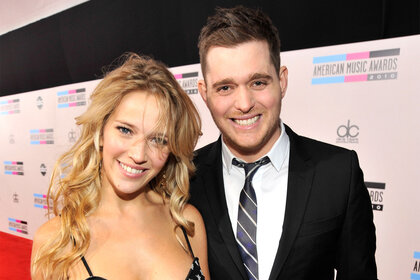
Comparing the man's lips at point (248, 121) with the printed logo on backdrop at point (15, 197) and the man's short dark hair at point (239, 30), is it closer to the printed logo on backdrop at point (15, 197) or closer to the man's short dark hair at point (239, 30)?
the man's short dark hair at point (239, 30)

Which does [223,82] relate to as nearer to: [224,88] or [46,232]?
[224,88]

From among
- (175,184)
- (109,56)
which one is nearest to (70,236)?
(175,184)

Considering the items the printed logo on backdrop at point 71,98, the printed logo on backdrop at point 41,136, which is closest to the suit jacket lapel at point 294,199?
the printed logo on backdrop at point 71,98

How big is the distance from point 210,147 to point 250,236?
62 centimetres

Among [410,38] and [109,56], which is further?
[109,56]

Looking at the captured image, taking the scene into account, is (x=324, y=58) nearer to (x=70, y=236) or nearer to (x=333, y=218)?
(x=333, y=218)

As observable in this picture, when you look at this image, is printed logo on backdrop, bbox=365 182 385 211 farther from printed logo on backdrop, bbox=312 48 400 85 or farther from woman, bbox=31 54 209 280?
woman, bbox=31 54 209 280

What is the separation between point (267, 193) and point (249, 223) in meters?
0.18

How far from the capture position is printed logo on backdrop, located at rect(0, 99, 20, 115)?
5.90 m

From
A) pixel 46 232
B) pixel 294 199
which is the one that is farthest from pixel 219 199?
pixel 46 232

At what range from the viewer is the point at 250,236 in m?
1.68

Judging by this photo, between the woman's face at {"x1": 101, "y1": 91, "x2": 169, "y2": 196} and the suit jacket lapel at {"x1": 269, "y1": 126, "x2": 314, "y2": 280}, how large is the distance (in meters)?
0.65

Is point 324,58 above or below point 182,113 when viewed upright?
above

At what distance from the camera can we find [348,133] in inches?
108
